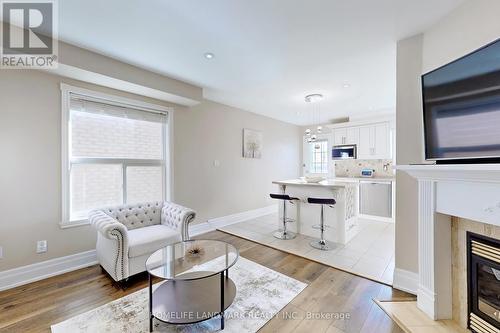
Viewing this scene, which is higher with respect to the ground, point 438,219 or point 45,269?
point 438,219

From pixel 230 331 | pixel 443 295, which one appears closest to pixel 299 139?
pixel 443 295

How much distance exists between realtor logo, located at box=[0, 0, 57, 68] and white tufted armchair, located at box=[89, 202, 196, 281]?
1.84 metres

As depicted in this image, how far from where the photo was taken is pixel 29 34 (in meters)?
2.17

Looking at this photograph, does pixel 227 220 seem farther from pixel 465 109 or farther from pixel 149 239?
pixel 465 109

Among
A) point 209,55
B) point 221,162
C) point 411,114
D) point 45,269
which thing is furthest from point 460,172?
point 45,269

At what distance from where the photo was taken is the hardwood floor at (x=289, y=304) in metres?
1.77

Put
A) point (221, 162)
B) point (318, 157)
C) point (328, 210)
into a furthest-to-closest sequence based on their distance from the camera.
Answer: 1. point (318, 157)
2. point (221, 162)
3. point (328, 210)

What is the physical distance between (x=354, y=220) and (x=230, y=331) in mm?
3179

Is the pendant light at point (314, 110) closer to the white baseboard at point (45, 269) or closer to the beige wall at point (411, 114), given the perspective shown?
the beige wall at point (411, 114)

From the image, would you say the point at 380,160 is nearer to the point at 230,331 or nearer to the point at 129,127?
the point at 230,331

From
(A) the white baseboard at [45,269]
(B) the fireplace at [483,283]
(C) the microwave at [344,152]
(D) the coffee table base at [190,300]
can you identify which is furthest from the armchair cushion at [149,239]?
(C) the microwave at [344,152]

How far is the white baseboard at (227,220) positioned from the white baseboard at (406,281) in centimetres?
313

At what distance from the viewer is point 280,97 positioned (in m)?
4.27

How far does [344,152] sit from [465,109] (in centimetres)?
432
